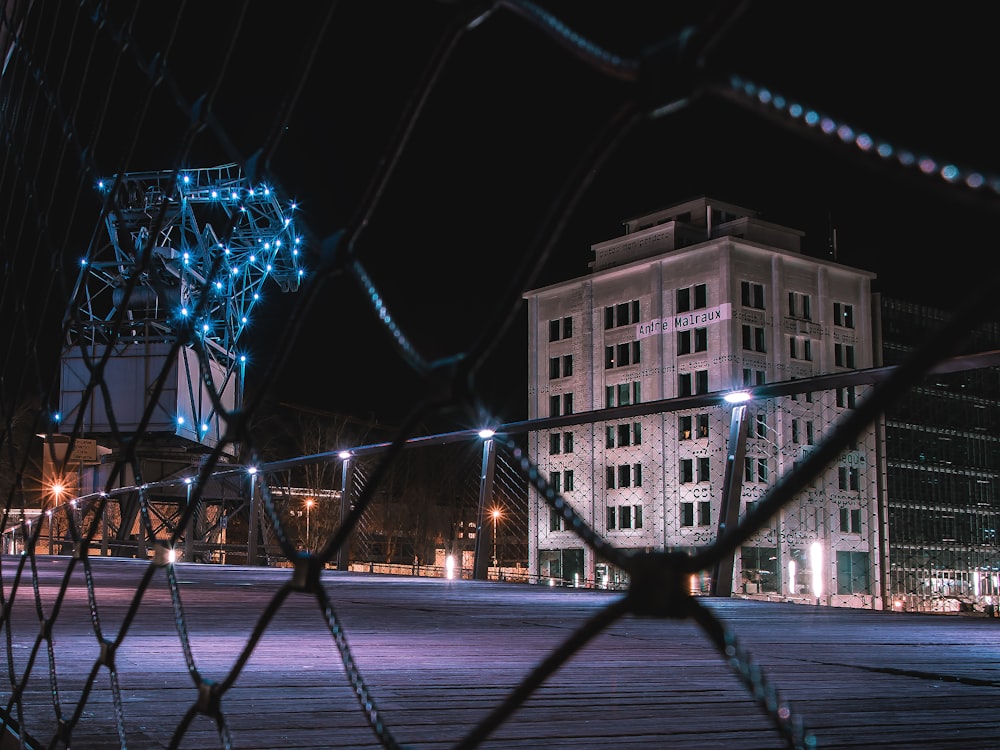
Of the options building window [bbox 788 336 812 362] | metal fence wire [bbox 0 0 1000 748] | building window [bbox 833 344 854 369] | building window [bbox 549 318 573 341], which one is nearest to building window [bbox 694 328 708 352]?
building window [bbox 788 336 812 362]

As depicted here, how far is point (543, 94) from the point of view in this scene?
155 centimetres

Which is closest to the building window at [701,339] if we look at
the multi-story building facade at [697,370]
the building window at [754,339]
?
the multi-story building facade at [697,370]

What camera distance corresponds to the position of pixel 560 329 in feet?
145

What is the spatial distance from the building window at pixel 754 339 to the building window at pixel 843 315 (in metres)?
3.73

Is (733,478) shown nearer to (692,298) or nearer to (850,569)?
(692,298)

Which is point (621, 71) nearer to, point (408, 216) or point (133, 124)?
point (133, 124)

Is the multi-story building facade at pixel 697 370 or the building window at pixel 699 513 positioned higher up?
the multi-story building facade at pixel 697 370

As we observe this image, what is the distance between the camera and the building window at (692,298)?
3916 centimetres

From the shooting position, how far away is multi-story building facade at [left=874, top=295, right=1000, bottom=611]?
155ft

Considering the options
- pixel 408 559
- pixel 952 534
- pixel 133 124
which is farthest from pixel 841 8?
pixel 952 534

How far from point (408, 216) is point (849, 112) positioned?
5.73ft

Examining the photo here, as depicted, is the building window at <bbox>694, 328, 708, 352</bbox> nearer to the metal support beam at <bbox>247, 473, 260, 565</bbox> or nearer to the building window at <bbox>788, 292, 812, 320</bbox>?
the building window at <bbox>788, 292, 812, 320</bbox>

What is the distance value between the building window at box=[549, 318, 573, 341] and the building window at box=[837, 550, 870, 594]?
13571 millimetres

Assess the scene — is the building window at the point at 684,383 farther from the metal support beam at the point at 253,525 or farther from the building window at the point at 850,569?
the metal support beam at the point at 253,525
